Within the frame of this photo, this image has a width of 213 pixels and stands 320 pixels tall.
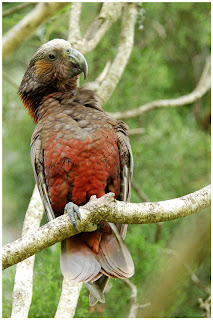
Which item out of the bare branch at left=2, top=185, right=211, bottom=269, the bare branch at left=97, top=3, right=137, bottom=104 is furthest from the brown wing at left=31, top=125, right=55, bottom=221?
the bare branch at left=97, top=3, right=137, bottom=104

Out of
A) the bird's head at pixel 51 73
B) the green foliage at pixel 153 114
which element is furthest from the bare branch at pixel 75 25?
the bird's head at pixel 51 73

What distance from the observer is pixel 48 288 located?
309 cm

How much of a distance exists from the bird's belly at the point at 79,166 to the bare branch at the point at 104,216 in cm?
48

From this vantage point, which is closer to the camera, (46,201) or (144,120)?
(46,201)

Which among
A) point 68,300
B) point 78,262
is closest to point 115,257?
point 78,262

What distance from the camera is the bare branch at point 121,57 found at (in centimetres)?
348

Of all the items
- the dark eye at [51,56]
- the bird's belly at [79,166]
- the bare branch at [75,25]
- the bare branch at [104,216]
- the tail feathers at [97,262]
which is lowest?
the tail feathers at [97,262]

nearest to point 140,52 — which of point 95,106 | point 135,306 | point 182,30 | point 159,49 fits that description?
point 159,49

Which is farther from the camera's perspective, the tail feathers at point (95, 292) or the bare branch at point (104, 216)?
the tail feathers at point (95, 292)

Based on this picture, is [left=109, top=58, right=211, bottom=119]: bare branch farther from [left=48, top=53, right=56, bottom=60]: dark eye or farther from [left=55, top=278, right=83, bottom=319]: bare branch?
[left=55, top=278, right=83, bottom=319]: bare branch

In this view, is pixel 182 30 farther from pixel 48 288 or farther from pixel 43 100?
pixel 48 288

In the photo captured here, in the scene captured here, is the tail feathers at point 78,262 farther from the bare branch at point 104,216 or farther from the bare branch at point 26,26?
the bare branch at point 26,26

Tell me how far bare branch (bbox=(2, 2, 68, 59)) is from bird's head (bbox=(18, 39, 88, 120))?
264 mm

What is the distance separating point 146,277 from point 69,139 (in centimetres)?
163
